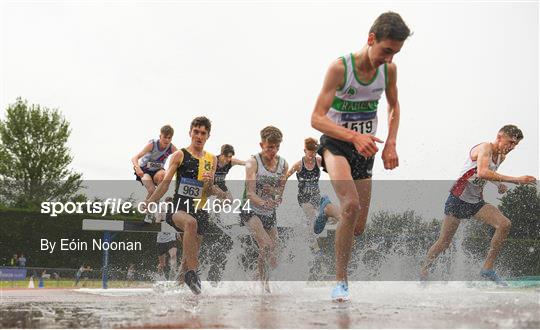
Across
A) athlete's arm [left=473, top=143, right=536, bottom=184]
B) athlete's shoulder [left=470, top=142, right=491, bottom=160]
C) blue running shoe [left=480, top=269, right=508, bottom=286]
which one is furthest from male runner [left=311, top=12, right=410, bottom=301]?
blue running shoe [left=480, top=269, right=508, bottom=286]

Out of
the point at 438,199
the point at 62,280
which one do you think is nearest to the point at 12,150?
the point at 62,280

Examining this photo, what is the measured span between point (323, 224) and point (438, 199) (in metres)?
4.35

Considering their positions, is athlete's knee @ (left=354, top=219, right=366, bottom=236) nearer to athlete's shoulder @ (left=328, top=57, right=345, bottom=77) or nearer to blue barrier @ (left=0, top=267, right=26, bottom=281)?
athlete's shoulder @ (left=328, top=57, right=345, bottom=77)

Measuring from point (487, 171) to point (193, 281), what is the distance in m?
3.65

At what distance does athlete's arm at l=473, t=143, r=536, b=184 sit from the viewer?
7.79 meters

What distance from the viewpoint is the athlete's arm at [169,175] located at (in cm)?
759

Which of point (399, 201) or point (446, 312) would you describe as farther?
point (399, 201)

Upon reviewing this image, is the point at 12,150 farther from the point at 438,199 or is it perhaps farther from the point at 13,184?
the point at 438,199

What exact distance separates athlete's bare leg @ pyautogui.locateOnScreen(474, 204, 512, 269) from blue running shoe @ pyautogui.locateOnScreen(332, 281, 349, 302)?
3713mm

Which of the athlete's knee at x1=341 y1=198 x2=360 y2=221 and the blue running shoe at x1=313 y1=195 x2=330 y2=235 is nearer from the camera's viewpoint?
the athlete's knee at x1=341 y1=198 x2=360 y2=221

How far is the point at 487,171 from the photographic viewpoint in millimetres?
8062

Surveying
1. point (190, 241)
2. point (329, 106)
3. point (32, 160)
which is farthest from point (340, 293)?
point (32, 160)

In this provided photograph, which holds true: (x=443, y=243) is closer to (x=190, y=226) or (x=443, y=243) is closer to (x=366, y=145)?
(x=190, y=226)

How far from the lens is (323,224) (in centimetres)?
962
